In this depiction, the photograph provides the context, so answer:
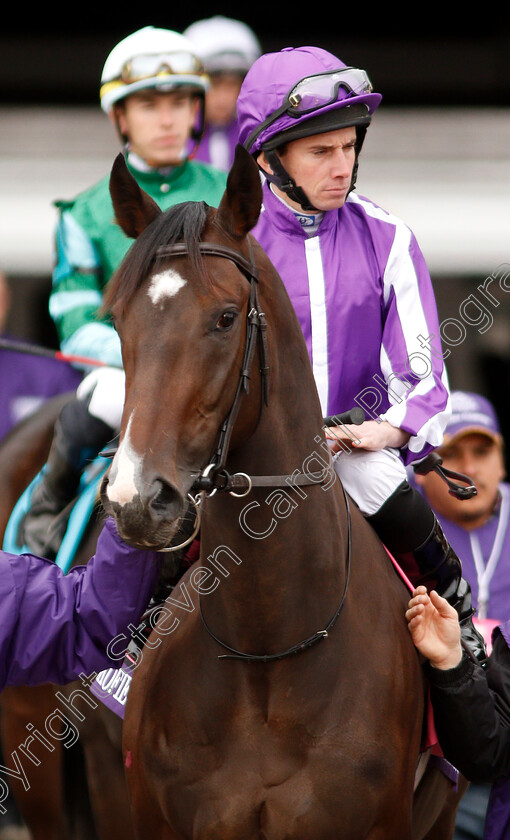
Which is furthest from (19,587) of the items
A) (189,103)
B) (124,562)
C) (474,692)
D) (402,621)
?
(189,103)

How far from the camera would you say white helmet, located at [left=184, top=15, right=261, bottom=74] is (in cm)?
592

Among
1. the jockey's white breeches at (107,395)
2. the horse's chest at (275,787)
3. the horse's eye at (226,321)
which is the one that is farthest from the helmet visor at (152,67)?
the horse's chest at (275,787)

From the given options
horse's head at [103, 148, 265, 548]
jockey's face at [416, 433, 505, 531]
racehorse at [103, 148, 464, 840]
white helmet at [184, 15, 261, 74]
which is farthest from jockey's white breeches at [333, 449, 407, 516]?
white helmet at [184, 15, 261, 74]

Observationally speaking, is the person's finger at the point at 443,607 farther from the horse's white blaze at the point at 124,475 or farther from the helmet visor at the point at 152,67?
the helmet visor at the point at 152,67

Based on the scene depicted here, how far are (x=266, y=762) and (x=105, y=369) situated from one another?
1617 mm

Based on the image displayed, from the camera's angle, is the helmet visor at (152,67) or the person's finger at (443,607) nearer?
the person's finger at (443,607)

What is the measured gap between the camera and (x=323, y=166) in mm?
3225

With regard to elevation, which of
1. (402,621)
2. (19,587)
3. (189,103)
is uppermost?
(189,103)

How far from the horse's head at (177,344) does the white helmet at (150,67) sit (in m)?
1.71

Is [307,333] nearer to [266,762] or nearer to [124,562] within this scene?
[124,562]

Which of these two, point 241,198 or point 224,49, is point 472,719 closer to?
point 241,198

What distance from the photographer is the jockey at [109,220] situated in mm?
3941

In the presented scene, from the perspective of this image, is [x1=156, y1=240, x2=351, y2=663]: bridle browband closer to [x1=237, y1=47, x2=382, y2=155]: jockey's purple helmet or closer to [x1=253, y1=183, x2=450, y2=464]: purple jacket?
[x1=253, y1=183, x2=450, y2=464]: purple jacket

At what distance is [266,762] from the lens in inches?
110
